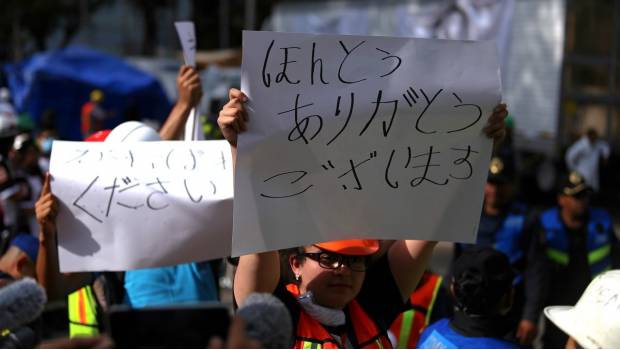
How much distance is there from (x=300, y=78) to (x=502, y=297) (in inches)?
52.7

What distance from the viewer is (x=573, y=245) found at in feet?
18.1

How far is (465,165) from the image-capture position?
2910 mm

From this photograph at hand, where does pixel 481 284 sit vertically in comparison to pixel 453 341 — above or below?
above

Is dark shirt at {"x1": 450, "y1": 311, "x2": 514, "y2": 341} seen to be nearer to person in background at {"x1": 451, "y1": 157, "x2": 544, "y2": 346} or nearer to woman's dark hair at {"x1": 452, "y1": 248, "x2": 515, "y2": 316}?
woman's dark hair at {"x1": 452, "y1": 248, "x2": 515, "y2": 316}

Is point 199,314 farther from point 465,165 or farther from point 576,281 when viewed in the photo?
point 576,281

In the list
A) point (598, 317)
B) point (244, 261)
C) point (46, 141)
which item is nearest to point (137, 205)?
point (244, 261)

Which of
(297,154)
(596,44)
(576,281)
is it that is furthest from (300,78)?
(596,44)

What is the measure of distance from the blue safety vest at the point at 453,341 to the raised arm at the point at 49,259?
1.35 m

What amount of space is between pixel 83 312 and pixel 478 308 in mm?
1562

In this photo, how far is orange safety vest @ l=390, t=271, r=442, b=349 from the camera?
422 centimetres

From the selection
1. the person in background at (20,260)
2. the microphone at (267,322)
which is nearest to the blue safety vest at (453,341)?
the person in background at (20,260)

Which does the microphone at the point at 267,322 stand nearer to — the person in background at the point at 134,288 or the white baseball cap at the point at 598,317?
the white baseball cap at the point at 598,317

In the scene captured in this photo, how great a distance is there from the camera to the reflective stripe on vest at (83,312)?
142 inches

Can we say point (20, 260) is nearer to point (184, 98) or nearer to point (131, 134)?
point (131, 134)
